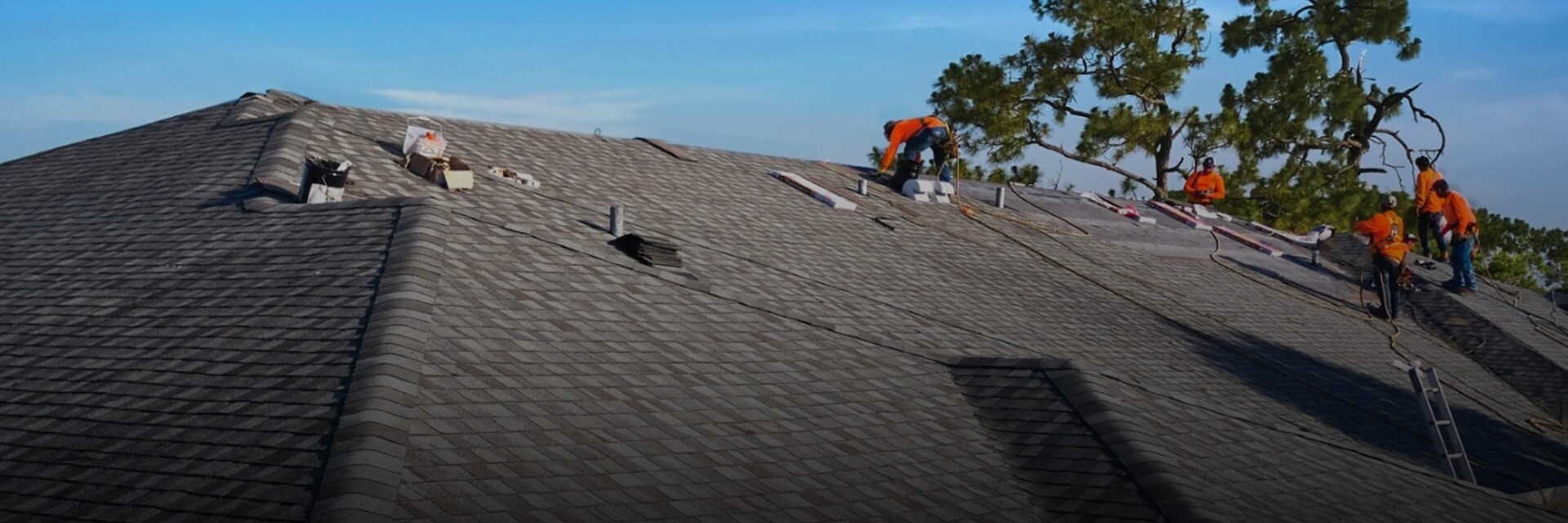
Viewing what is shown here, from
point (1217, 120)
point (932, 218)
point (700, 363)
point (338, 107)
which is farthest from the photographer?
point (1217, 120)

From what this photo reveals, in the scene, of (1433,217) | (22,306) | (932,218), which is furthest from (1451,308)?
(22,306)

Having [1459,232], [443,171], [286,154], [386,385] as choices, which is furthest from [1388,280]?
[386,385]

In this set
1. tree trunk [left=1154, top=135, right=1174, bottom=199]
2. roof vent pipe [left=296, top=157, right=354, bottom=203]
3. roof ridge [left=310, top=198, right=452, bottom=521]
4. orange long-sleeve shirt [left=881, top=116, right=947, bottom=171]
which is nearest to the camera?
roof ridge [left=310, top=198, right=452, bottom=521]

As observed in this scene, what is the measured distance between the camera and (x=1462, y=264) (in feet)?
84.2

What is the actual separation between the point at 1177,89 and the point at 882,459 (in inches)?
1313

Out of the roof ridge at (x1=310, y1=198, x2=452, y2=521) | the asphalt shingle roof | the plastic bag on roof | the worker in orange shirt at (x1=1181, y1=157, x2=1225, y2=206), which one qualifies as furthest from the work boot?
the roof ridge at (x1=310, y1=198, x2=452, y2=521)

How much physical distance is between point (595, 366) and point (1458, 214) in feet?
62.3

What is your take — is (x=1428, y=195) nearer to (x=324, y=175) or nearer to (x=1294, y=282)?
(x=1294, y=282)

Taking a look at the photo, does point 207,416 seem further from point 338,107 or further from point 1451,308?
point 1451,308

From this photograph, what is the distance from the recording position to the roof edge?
9.91m

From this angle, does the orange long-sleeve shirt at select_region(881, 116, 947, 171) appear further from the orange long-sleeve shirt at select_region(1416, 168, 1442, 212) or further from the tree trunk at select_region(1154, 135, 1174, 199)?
the tree trunk at select_region(1154, 135, 1174, 199)

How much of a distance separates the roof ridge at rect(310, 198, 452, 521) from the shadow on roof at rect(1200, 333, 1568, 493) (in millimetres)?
8526

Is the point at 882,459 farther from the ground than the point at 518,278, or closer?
closer

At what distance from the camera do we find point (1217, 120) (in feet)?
136
